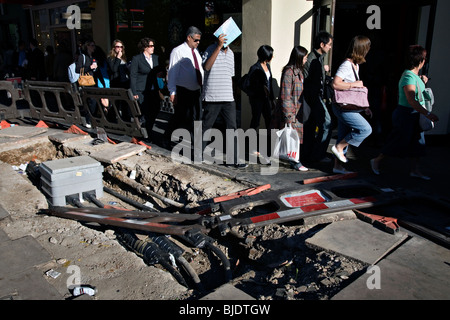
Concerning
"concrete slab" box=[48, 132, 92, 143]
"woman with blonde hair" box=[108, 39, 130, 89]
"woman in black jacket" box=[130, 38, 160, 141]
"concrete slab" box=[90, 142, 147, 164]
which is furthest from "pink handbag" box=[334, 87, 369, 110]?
"concrete slab" box=[48, 132, 92, 143]

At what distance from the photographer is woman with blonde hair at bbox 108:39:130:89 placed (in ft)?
25.2

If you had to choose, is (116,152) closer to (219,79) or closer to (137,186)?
(137,186)

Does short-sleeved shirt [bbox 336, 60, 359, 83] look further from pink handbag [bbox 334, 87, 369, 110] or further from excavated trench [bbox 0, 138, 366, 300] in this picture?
excavated trench [bbox 0, 138, 366, 300]

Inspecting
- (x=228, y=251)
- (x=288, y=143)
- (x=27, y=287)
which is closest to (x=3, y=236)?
(x=27, y=287)

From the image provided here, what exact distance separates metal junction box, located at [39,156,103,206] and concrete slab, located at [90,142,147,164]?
0.74 m

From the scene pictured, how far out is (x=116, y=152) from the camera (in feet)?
21.2

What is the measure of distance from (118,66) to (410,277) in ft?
21.6

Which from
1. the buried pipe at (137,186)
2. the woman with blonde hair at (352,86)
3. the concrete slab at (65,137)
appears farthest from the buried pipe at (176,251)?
the concrete slab at (65,137)

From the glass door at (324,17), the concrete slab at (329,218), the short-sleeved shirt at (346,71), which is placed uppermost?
the glass door at (324,17)

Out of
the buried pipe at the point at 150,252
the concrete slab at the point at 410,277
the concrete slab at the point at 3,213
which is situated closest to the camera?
the concrete slab at the point at 410,277

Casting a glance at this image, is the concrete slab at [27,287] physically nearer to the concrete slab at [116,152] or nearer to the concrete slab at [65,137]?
the concrete slab at [116,152]

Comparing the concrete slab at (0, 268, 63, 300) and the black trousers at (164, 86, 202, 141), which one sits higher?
the black trousers at (164, 86, 202, 141)

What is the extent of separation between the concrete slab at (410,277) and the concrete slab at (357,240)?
0.10 metres

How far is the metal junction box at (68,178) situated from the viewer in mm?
5066
